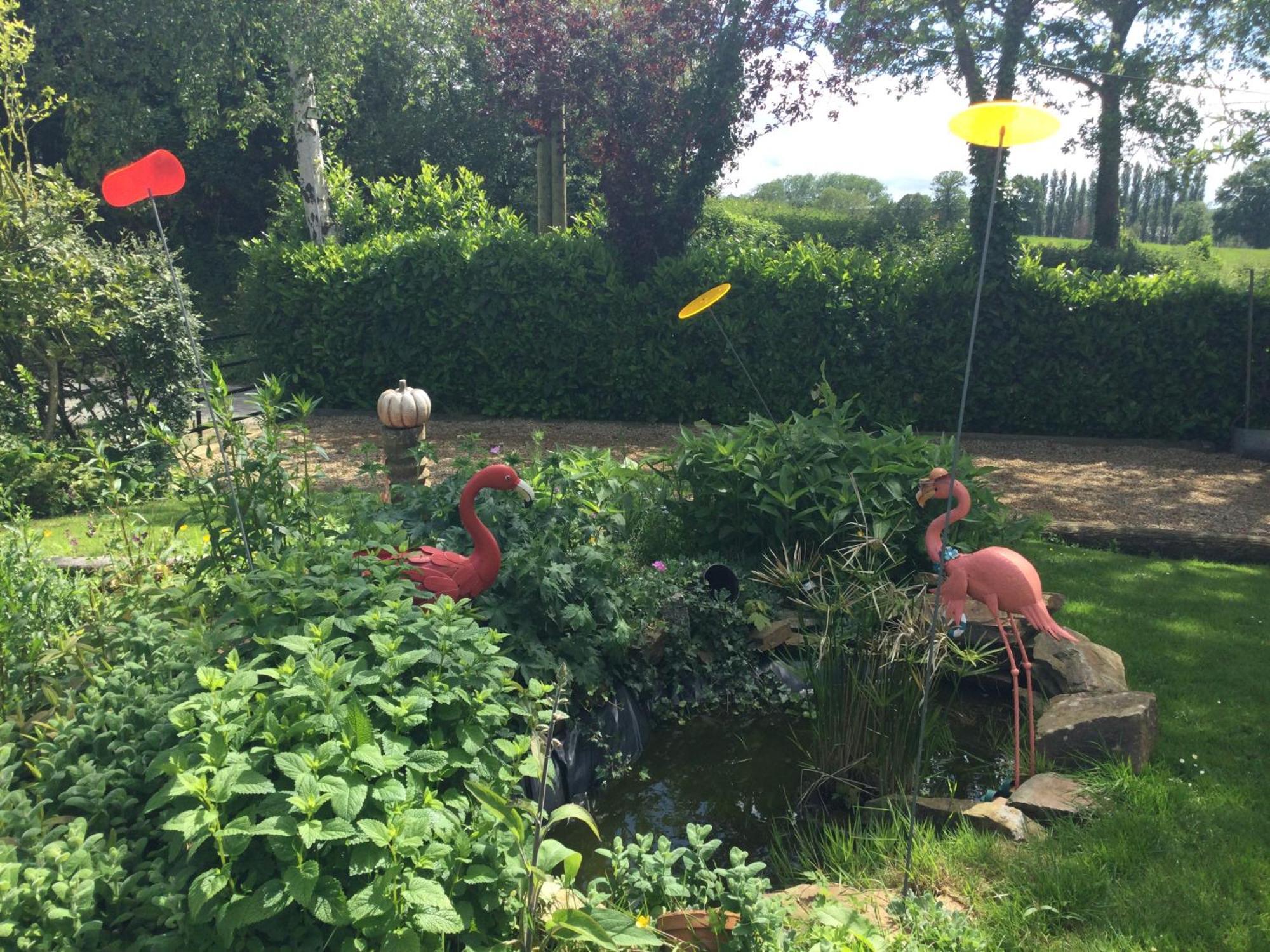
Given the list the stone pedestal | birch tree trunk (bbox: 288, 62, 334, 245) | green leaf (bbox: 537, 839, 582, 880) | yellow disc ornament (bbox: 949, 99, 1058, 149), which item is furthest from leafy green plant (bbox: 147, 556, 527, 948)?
birch tree trunk (bbox: 288, 62, 334, 245)

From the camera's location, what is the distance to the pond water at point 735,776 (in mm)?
3219

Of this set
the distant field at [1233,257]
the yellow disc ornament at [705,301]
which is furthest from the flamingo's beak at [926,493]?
the distant field at [1233,257]

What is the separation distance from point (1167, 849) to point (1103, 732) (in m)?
0.55

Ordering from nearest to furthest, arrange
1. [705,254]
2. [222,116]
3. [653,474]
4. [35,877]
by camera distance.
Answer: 1. [35,877]
2. [653,474]
3. [705,254]
4. [222,116]

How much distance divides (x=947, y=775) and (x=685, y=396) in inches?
242

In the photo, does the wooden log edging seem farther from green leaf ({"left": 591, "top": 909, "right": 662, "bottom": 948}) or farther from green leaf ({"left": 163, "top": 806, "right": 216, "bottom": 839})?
green leaf ({"left": 163, "top": 806, "right": 216, "bottom": 839})

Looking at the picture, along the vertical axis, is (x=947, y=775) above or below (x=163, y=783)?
below

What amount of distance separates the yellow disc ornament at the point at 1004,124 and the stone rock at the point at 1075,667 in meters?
2.11

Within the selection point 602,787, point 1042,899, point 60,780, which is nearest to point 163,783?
point 60,780

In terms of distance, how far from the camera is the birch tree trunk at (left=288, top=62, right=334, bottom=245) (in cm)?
1135

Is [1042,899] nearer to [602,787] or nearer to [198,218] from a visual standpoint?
[602,787]

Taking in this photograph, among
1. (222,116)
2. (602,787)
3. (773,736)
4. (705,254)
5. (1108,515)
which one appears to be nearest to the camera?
(602,787)

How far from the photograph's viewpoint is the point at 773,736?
3.81 metres

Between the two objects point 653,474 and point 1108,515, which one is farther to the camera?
point 1108,515
